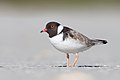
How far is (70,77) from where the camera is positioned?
955 centimetres

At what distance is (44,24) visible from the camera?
19594mm

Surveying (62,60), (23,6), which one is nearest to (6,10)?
(23,6)

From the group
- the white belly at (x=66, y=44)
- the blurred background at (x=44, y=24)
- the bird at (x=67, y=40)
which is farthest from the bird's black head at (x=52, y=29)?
the blurred background at (x=44, y=24)

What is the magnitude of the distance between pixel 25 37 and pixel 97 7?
908 centimetres

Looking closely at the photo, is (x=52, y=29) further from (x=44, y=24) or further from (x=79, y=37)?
(x=44, y=24)

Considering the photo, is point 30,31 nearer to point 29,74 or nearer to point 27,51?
point 27,51

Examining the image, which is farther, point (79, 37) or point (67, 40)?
point (79, 37)

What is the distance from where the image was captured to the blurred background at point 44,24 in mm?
12307

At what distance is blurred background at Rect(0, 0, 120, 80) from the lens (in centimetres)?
1231

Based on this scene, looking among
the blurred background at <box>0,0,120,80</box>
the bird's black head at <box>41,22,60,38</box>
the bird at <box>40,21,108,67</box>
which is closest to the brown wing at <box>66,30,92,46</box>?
the bird at <box>40,21,108,67</box>

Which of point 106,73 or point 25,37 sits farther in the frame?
point 25,37

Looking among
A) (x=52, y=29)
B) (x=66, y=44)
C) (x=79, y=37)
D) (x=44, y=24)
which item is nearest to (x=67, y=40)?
(x=66, y=44)

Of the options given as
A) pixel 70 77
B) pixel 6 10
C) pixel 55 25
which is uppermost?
pixel 6 10

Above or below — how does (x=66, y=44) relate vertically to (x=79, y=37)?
below
